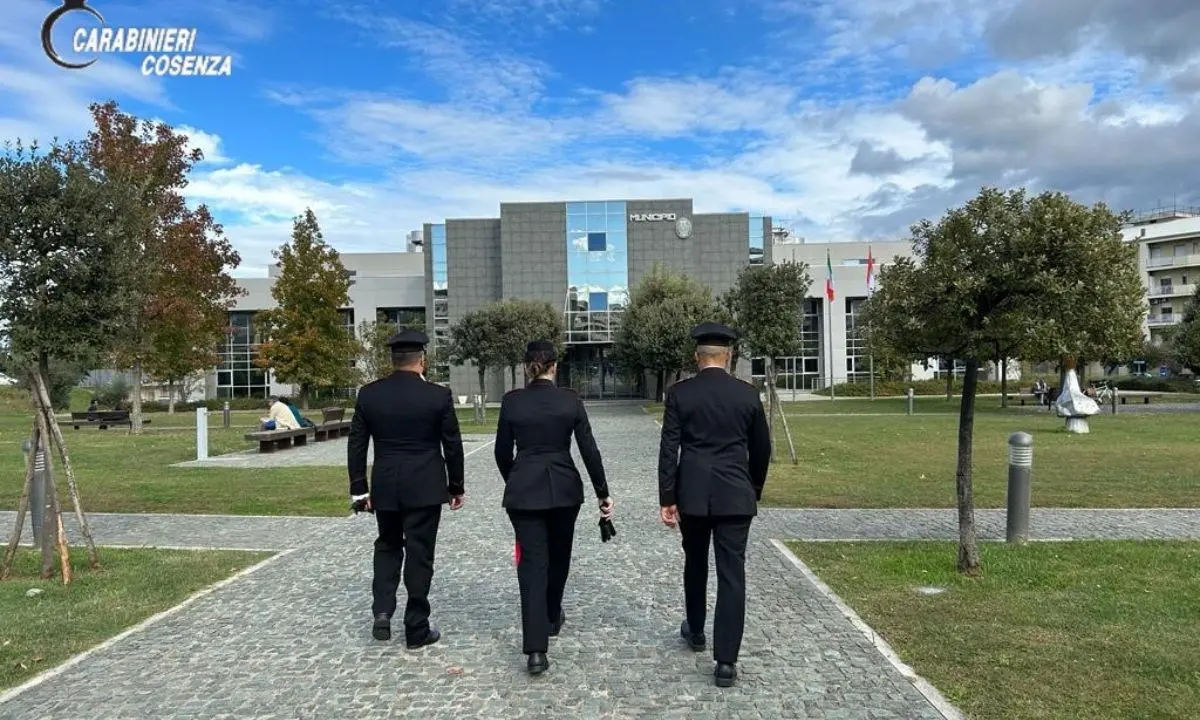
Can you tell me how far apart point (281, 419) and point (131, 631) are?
53.4ft

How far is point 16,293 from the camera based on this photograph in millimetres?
7043

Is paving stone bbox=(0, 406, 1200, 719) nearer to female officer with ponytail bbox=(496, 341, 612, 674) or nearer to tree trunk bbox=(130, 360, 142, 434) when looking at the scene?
female officer with ponytail bbox=(496, 341, 612, 674)

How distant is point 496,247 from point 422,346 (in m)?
58.5

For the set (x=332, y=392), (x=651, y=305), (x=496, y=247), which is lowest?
(x=332, y=392)

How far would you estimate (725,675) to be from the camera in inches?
182

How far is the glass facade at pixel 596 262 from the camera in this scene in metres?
60.5

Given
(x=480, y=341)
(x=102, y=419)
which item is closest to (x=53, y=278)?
(x=102, y=419)

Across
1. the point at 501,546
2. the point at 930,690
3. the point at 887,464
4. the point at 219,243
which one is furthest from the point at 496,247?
the point at 930,690

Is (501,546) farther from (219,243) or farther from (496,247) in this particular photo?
(496,247)

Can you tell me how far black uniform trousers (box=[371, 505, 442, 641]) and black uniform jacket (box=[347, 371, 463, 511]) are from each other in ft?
0.40

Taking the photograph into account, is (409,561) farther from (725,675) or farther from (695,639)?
(725,675)

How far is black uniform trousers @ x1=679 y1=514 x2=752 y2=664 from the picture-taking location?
4.64 meters

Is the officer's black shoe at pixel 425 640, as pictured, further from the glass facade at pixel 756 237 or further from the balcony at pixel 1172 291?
the balcony at pixel 1172 291

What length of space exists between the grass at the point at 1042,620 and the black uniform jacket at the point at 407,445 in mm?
3084
